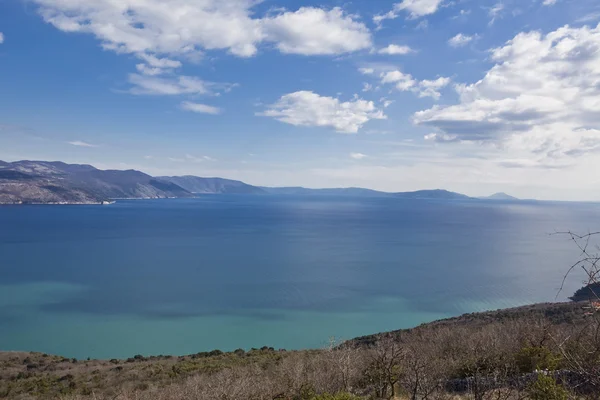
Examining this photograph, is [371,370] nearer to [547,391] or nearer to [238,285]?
[547,391]

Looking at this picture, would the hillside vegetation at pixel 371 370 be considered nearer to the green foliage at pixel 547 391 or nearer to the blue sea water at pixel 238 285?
the green foliage at pixel 547 391

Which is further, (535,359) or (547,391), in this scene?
(535,359)

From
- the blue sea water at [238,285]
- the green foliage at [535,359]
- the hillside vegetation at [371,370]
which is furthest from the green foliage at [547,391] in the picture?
the blue sea water at [238,285]

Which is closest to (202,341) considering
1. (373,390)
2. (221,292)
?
(221,292)

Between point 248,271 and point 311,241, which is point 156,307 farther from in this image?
point 311,241

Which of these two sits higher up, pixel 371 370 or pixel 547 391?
pixel 547 391

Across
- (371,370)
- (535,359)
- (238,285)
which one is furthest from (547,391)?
(238,285)
